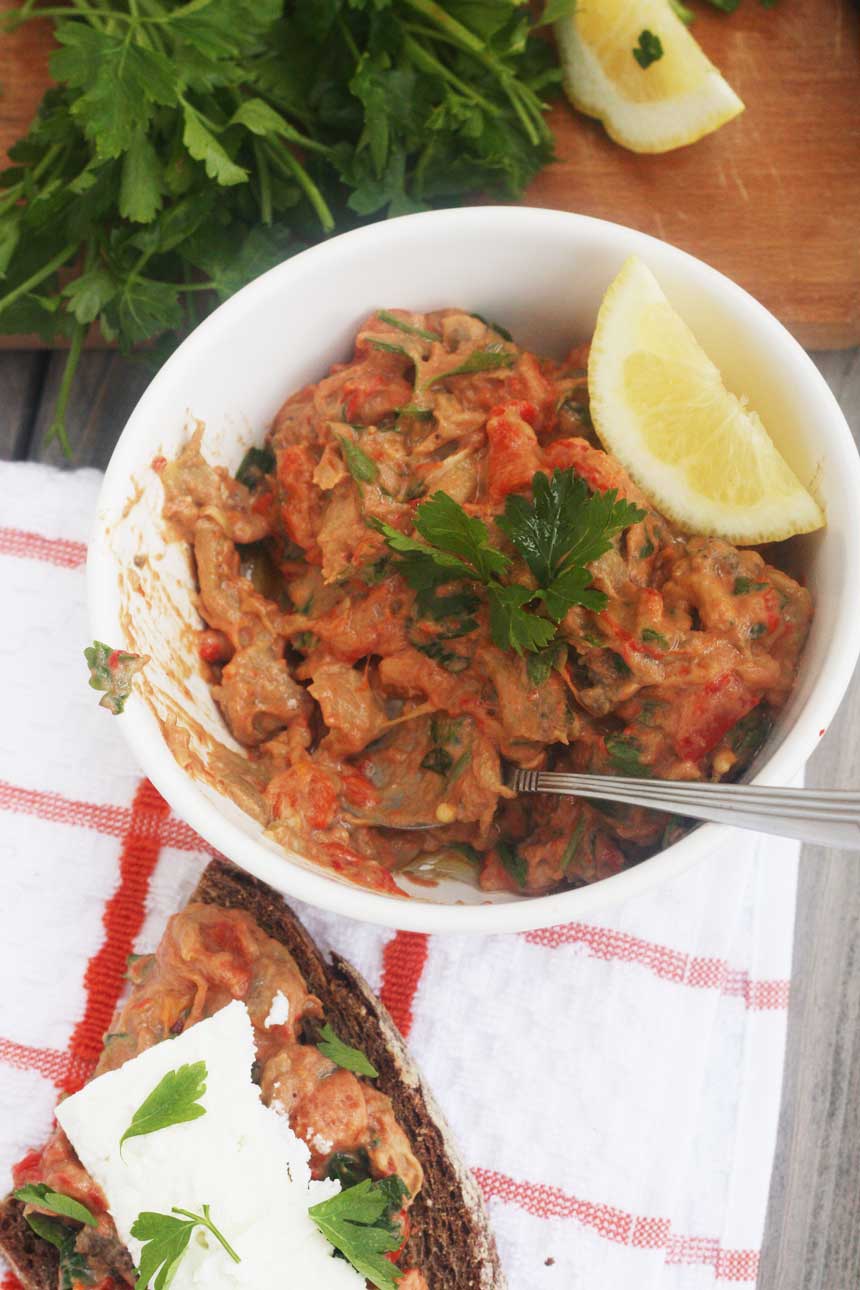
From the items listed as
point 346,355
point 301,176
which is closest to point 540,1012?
point 346,355

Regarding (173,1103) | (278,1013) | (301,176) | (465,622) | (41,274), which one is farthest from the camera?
(41,274)

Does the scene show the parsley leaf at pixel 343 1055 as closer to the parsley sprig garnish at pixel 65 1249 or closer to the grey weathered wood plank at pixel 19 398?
the parsley sprig garnish at pixel 65 1249

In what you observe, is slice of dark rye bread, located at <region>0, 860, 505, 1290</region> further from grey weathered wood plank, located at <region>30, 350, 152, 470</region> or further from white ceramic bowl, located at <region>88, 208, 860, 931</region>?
grey weathered wood plank, located at <region>30, 350, 152, 470</region>

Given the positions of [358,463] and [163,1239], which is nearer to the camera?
[358,463]

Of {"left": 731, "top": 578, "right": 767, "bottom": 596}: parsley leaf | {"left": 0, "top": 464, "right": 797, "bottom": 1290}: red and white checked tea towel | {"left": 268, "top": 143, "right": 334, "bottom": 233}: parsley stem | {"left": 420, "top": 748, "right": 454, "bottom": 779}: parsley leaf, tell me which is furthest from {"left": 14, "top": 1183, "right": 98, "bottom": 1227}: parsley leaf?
{"left": 268, "top": 143, "right": 334, "bottom": 233}: parsley stem

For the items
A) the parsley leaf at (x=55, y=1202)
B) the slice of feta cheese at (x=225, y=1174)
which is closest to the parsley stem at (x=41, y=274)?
the slice of feta cheese at (x=225, y=1174)

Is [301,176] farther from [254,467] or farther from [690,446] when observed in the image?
[690,446]
